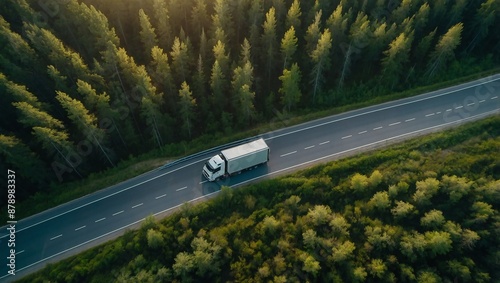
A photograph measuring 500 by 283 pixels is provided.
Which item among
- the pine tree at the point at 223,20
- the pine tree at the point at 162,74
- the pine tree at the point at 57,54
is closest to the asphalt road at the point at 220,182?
the pine tree at the point at 162,74

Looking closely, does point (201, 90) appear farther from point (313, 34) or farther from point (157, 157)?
point (313, 34)

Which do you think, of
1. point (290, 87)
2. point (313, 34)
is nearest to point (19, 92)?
point (290, 87)

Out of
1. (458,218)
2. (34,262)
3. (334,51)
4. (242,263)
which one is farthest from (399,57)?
(34,262)

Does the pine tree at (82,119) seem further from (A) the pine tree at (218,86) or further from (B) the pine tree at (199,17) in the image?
(B) the pine tree at (199,17)

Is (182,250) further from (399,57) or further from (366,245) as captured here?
(399,57)

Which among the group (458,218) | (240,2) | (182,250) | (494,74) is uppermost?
(240,2)

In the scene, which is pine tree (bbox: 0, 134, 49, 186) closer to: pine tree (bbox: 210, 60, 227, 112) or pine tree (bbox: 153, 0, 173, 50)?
pine tree (bbox: 210, 60, 227, 112)
